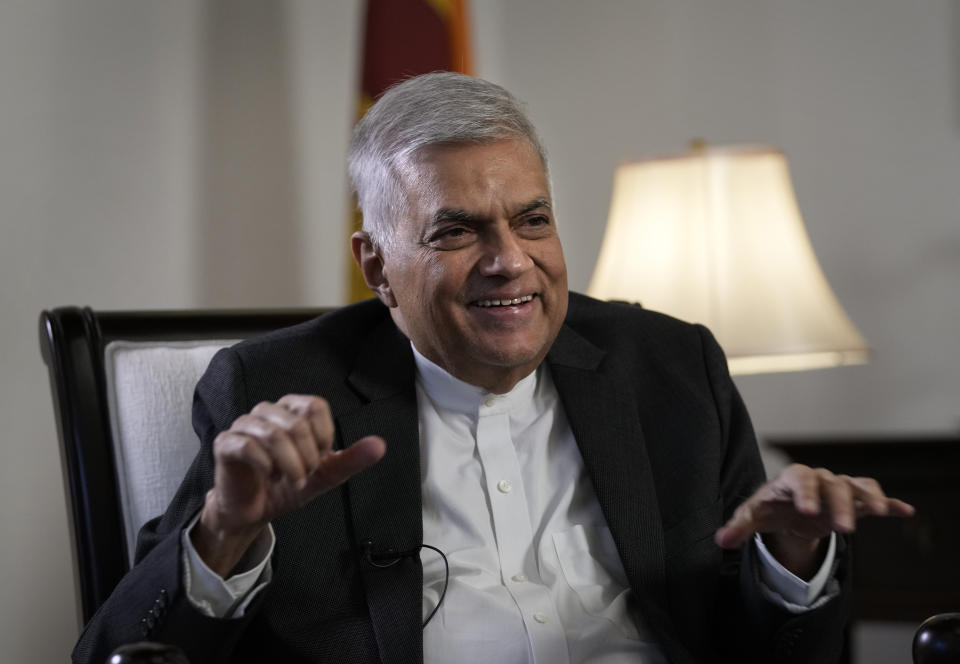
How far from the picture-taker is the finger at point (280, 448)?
108 cm

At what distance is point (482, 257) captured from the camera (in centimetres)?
150

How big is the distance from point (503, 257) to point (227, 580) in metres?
0.57

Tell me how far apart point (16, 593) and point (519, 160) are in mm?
1381

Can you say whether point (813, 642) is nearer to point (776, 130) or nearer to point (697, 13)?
point (776, 130)

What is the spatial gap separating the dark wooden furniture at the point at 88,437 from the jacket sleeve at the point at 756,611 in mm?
889

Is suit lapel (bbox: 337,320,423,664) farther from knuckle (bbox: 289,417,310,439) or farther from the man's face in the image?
knuckle (bbox: 289,417,310,439)

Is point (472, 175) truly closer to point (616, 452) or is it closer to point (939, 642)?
point (616, 452)

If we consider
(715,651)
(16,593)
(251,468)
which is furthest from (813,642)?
(16,593)

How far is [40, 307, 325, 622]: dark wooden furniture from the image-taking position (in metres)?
1.50

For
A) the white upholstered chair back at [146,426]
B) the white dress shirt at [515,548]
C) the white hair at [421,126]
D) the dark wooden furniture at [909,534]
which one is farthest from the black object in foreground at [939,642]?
the dark wooden furniture at [909,534]

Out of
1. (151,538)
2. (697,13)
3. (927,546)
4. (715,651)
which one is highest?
(697,13)

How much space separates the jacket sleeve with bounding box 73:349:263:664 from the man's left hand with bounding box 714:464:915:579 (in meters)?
0.61

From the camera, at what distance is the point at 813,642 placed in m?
1.38

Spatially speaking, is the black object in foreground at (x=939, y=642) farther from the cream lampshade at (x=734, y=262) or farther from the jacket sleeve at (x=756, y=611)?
the cream lampshade at (x=734, y=262)
